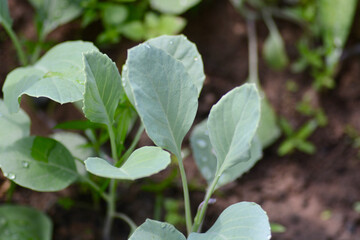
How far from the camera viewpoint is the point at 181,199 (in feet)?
3.67

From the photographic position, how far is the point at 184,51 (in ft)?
2.51

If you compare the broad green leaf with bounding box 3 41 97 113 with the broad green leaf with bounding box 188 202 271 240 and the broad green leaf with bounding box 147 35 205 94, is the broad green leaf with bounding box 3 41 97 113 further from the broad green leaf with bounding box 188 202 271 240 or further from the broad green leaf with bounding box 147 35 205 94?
the broad green leaf with bounding box 188 202 271 240

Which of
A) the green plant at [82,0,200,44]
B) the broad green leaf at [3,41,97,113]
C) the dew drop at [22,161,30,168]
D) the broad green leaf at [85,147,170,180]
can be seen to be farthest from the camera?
the green plant at [82,0,200,44]

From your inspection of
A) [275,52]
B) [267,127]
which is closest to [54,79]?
[267,127]

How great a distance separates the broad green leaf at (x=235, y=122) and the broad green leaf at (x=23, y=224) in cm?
45

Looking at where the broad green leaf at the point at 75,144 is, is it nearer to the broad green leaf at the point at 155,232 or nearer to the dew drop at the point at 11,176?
the dew drop at the point at 11,176

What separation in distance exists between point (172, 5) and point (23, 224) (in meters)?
0.76

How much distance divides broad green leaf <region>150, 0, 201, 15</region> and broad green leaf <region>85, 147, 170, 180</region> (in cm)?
69

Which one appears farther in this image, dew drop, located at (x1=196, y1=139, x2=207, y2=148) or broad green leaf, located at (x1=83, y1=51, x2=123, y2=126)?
dew drop, located at (x1=196, y1=139, x2=207, y2=148)

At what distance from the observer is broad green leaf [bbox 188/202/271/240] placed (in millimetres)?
585

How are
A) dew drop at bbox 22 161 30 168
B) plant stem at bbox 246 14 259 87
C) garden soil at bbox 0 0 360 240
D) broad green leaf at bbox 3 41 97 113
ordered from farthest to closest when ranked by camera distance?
plant stem at bbox 246 14 259 87
garden soil at bbox 0 0 360 240
dew drop at bbox 22 161 30 168
broad green leaf at bbox 3 41 97 113

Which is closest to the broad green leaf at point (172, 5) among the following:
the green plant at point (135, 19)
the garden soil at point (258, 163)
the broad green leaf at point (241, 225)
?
the green plant at point (135, 19)

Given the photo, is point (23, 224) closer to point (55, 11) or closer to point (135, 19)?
point (55, 11)

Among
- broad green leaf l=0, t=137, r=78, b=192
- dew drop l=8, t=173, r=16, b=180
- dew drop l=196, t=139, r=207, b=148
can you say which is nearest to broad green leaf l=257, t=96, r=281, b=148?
dew drop l=196, t=139, r=207, b=148
